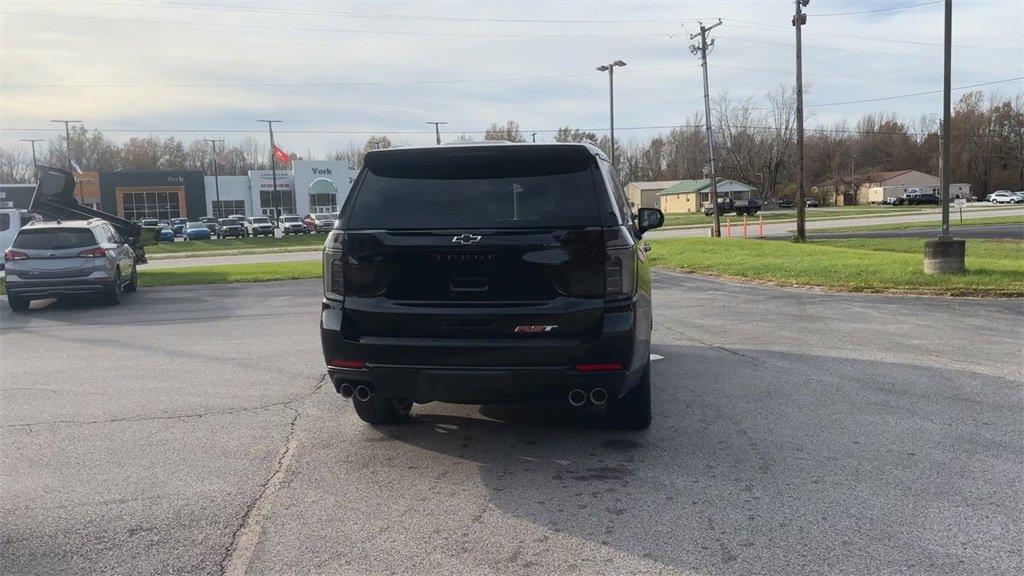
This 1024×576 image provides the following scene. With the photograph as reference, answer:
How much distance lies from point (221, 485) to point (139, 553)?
93 centimetres

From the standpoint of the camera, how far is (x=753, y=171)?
339 ft

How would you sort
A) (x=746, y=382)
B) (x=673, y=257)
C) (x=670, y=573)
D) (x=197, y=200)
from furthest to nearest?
(x=197, y=200), (x=673, y=257), (x=746, y=382), (x=670, y=573)

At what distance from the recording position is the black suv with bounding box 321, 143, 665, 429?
464 cm

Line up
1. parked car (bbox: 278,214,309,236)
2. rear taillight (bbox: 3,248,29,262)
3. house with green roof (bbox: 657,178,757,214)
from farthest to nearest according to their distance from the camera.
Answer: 1. house with green roof (bbox: 657,178,757,214)
2. parked car (bbox: 278,214,309,236)
3. rear taillight (bbox: 3,248,29,262)

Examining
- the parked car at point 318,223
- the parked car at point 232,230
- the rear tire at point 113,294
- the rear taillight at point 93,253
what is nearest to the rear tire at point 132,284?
the rear tire at point 113,294

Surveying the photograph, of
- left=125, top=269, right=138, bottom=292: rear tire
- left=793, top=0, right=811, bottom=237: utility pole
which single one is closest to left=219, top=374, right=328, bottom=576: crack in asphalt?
left=125, top=269, right=138, bottom=292: rear tire

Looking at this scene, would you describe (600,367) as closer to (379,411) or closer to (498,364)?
(498,364)

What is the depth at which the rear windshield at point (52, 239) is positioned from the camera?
45.8ft

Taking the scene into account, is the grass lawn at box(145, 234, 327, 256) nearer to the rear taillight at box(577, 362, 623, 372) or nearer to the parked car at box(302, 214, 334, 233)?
the parked car at box(302, 214, 334, 233)

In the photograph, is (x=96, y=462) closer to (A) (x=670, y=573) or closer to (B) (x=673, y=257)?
(A) (x=670, y=573)

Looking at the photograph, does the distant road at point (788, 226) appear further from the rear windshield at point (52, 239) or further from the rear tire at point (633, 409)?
the rear tire at point (633, 409)

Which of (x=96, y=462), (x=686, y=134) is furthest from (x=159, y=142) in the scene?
(x=96, y=462)

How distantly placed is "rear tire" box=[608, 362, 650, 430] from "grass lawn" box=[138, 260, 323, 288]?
50.8 feet

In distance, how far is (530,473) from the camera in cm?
483
